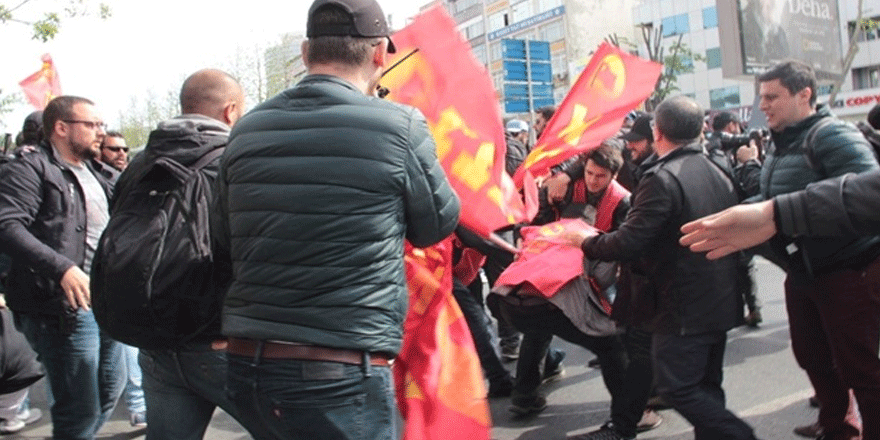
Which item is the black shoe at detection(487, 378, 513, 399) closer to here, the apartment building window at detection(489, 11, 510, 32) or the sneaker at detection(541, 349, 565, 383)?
the sneaker at detection(541, 349, 565, 383)

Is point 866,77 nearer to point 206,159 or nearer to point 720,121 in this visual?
point 720,121

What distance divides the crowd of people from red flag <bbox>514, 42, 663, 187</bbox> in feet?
0.58

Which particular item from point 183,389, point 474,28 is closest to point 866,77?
point 474,28

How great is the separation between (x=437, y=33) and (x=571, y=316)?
61.8 inches

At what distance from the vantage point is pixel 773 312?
271 inches

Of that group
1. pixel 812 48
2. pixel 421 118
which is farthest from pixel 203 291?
pixel 812 48

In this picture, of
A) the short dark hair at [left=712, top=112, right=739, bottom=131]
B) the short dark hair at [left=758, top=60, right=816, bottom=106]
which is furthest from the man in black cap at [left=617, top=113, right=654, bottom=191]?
the short dark hair at [left=712, top=112, right=739, bottom=131]

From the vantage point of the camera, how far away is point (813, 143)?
11.0 feet

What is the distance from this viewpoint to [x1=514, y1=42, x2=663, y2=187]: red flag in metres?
3.48

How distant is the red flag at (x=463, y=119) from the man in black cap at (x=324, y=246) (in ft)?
2.99

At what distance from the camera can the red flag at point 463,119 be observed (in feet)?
9.82

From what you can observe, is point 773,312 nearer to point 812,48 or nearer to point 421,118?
point 421,118

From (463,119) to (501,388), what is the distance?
240cm

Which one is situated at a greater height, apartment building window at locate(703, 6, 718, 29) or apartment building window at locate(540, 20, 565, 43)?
apartment building window at locate(540, 20, 565, 43)
